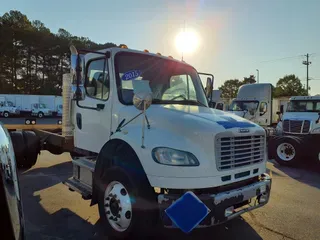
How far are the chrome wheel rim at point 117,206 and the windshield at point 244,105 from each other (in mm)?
14484

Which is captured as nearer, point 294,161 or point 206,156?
point 206,156

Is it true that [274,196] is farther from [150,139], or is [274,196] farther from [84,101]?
[84,101]

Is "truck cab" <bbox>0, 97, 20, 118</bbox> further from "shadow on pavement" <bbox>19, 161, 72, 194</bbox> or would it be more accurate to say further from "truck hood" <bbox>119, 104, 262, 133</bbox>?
"truck hood" <bbox>119, 104, 262, 133</bbox>

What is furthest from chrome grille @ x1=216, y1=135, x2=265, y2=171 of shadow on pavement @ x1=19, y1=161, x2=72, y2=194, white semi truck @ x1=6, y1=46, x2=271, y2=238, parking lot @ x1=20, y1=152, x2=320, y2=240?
shadow on pavement @ x1=19, y1=161, x2=72, y2=194

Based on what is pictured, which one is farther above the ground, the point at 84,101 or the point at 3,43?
the point at 3,43

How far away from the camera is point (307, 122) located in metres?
9.79

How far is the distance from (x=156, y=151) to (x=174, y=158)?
0.22 metres

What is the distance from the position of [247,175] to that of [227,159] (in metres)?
0.52

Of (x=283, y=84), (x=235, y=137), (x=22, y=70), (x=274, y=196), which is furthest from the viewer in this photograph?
(x=283, y=84)

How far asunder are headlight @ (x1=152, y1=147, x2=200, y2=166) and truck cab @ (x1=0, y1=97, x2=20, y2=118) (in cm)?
3491

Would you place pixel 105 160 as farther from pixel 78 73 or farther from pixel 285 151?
pixel 285 151

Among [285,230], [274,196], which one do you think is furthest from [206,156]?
[274,196]

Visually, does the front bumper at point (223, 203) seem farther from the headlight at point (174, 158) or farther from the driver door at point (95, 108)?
the driver door at point (95, 108)

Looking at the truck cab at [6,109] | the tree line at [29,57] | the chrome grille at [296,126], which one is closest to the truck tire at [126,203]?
the chrome grille at [296,126]
